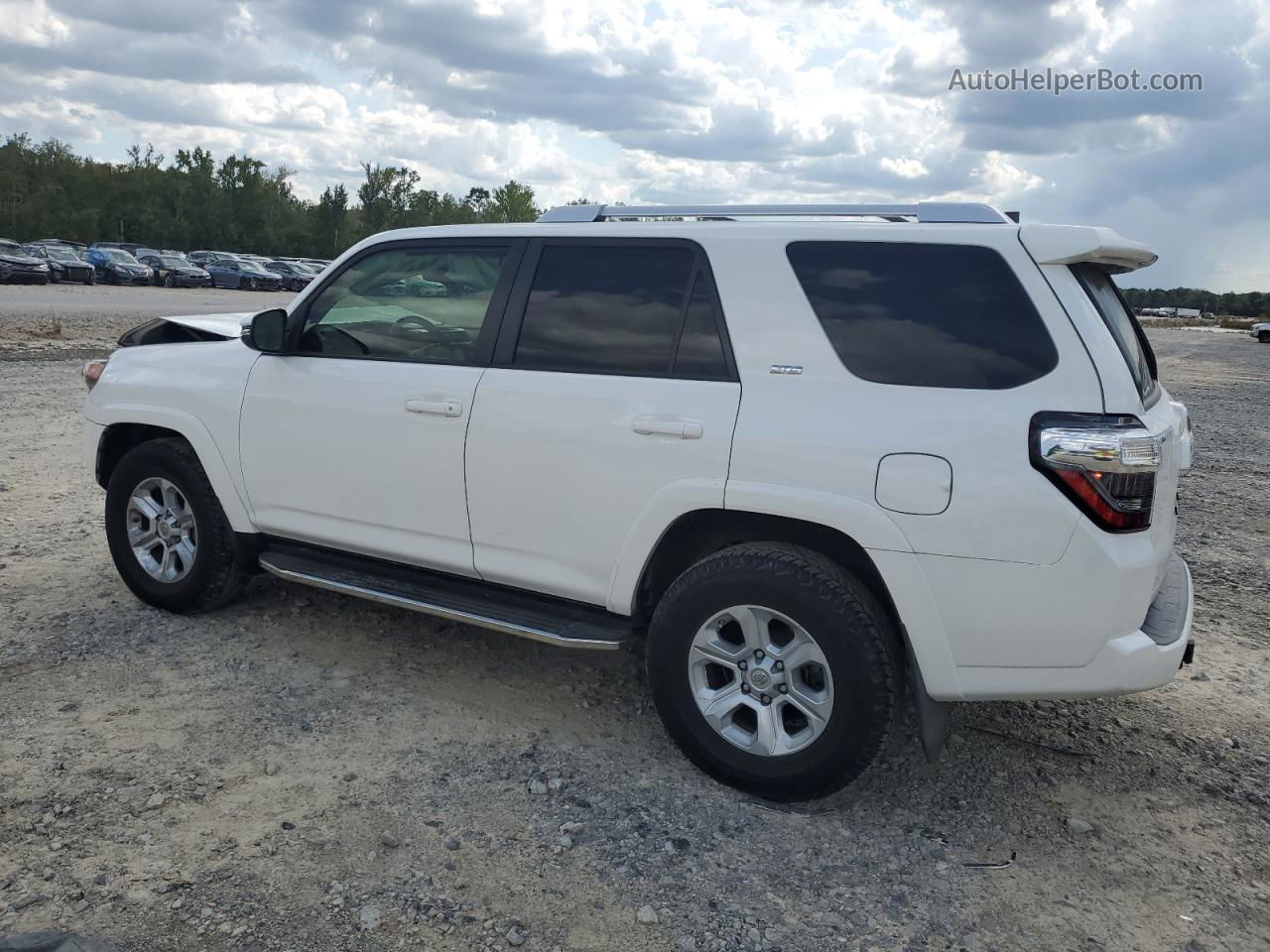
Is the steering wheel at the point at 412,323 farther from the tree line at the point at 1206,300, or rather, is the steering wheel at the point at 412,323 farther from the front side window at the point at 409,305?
the tree line at the point at 1206,300

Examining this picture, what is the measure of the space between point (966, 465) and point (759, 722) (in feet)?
3.69

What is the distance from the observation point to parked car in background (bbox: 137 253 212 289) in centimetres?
4181

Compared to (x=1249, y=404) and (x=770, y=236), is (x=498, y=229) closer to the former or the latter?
(x=770, y=236)

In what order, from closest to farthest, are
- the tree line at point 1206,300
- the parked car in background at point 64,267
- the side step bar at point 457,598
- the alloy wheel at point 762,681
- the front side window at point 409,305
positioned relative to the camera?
the alloy wheel at point 762,681 < the side step bar at point 457,598 < the front side window at point 409,305 < the parked car in background at point 64,267 < the tree line at point 1206,300

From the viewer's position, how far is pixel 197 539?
193 inches

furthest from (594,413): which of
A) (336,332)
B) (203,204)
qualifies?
(203,204)

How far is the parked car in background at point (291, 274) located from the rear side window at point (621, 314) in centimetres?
4387

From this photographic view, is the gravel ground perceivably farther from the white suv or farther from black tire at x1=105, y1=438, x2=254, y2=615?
the white suv

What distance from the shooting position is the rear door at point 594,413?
3615mm

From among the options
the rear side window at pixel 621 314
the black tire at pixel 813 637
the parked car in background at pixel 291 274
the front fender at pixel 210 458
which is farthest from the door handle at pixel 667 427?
the parked car in background at pixel 291 274

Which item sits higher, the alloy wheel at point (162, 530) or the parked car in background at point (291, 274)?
the parked car in background at point (291, 274)

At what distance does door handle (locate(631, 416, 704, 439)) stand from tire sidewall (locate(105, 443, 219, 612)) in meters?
2.34

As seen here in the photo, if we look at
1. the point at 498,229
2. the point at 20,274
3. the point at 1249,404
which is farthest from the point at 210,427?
the point at 20,274

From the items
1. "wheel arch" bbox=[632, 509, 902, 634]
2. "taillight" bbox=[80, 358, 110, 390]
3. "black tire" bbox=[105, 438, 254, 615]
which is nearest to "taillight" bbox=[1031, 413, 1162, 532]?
"wheel arch" bbox=[632, 509, 902, 634]
